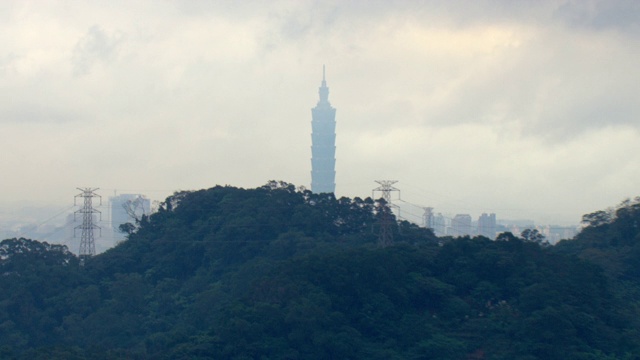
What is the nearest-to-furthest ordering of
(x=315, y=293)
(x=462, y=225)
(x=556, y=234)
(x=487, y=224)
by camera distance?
(x=315, y=293) → (x=462, y=225) → (x=487, y=224) → (x=556, y=234)

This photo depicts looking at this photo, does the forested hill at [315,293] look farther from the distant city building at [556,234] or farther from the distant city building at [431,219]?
the distant city building at [556,234]

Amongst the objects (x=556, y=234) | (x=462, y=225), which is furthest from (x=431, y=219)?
(x=556, y=234)

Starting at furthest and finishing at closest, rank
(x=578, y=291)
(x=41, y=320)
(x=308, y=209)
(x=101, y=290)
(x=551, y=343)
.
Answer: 1. (x=308, y=209)
2. (x=101, y=290)
3. (x=41, y=320)
4. (x=578, y=291)
5. (x=551, y=343)

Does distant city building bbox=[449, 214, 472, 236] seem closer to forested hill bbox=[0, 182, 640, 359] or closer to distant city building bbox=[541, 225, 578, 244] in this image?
distant city building bbox=[541, 225, 578, 244]

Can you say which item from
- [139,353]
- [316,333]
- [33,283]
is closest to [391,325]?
[316,333]

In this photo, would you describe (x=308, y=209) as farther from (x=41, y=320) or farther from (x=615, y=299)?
(x=615, y=299)

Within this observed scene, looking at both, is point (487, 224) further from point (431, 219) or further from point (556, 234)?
point (431, 219)

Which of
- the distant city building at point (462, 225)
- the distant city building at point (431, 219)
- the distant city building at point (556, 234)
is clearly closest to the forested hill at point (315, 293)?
the distant city building at point (431, 219)

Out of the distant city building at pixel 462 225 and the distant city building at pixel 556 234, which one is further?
the distant city building at pixel 556 234
